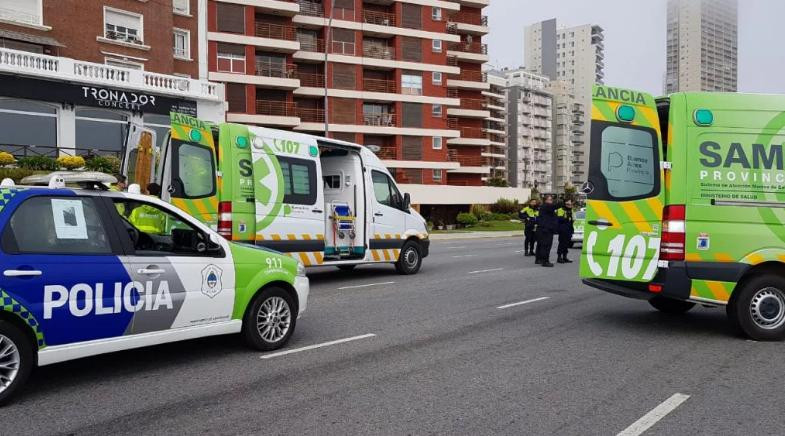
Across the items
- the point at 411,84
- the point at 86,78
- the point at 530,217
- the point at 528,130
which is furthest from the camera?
the point at 528,130

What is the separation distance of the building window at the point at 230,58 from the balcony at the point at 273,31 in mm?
2314

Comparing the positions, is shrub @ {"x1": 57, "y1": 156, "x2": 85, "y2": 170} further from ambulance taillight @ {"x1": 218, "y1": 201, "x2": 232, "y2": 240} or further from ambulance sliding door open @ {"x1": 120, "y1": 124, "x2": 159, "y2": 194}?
ambulance taillight @ {"x1": 218, "y1": 201, "x2": 232, "y2": 240}

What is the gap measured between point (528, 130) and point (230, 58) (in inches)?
3708

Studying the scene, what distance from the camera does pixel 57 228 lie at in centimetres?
502

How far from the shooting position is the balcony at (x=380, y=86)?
5156cm

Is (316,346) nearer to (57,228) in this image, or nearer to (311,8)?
(57,228)

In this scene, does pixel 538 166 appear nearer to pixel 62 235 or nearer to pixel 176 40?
pixel 176 40

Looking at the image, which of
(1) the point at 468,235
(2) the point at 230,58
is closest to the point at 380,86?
(2) the point at 230,58

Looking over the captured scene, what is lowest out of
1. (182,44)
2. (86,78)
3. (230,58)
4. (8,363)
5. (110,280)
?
(8,363)

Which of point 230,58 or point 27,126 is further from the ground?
point 230,58

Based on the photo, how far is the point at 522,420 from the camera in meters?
4.53

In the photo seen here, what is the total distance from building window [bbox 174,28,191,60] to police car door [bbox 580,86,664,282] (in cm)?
3397

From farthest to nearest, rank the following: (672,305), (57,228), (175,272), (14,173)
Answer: (14,173), (672,305), (175,272), (57,228)

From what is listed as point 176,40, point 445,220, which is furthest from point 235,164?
point 445,220
